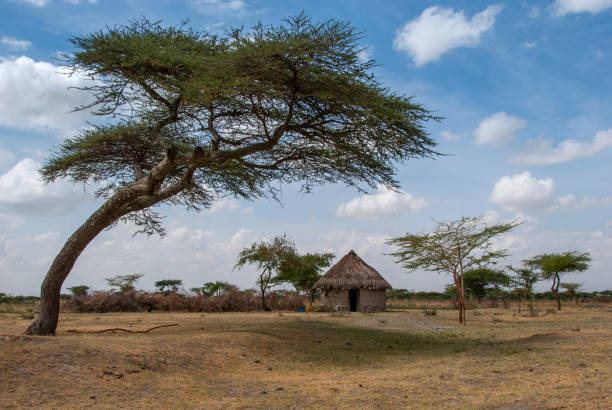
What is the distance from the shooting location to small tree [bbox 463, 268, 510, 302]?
4338cm

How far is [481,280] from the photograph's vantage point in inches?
1779

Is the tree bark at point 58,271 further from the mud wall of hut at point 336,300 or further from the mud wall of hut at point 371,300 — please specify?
the mud wall of hut at point 371,300

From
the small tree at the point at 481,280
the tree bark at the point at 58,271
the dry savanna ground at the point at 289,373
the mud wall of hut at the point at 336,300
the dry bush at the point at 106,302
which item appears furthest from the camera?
the small tree at the point at 481,280

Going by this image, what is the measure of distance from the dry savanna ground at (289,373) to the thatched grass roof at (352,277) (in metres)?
15.8

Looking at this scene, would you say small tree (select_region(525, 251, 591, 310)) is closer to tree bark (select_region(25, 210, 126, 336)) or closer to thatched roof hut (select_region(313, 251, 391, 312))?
thatched roof hut (select_region(313, 251, 391, 312))

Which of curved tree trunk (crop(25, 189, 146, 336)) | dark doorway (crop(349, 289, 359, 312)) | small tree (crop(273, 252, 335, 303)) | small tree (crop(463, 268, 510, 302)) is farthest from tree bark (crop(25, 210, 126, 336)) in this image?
small tree (crop(463, 268, 510, 302))

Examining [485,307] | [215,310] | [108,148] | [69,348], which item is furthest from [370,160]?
[485,307]

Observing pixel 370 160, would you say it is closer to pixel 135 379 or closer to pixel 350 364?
pixel 350 364

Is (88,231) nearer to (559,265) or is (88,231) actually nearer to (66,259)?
(66,259)

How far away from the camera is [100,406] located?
5.70 m

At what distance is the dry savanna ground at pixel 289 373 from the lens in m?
5.88

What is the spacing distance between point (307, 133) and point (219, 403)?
22.2 feet

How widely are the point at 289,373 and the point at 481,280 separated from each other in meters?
40.7

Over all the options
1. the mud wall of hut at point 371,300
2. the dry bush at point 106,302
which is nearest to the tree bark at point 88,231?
the dry bush at point 106,302
